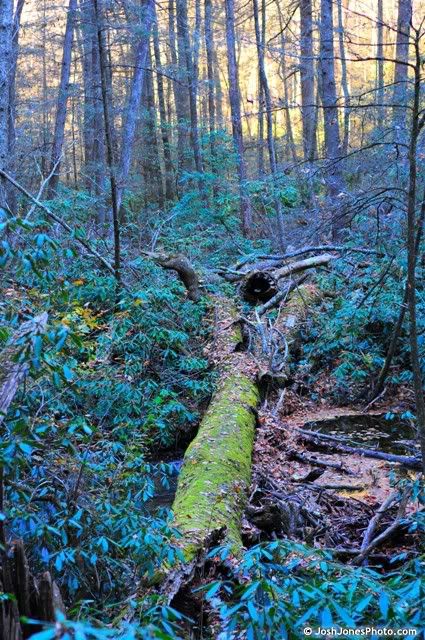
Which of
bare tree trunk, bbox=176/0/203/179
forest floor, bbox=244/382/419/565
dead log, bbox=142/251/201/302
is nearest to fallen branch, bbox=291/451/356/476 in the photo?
forest floor, bbox=244/382/419/565

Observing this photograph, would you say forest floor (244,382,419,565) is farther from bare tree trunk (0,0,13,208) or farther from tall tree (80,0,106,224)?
tall tree (80,0,106,224)

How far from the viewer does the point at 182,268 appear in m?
9.25

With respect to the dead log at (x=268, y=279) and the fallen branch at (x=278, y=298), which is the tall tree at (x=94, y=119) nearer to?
the dead log at (x=268, y=279)

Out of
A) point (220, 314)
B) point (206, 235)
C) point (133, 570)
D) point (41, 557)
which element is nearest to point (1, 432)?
point (41, 557)

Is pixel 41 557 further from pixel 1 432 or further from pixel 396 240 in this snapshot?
pixel 396 240

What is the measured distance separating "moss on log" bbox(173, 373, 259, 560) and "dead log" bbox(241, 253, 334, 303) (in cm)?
340

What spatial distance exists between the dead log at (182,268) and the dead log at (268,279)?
1.11 meters

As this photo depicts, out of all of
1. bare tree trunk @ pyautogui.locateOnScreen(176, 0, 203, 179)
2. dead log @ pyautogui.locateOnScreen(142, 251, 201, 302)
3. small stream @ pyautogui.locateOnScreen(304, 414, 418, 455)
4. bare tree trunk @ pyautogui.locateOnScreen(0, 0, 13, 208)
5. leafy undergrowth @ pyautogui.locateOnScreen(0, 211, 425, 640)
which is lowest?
small stream @ pyautogui.locateOnScreen(304, 414, 418, 455)

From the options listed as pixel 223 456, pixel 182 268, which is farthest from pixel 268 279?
pixel 223 456

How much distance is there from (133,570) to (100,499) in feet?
1.62

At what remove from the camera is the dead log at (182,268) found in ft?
30.1

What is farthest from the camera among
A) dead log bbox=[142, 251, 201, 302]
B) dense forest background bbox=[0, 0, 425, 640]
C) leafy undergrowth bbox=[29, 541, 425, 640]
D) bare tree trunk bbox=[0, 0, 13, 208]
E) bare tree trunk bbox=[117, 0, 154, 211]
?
bare tree trunk bbox=[117, 0, 154, 211]

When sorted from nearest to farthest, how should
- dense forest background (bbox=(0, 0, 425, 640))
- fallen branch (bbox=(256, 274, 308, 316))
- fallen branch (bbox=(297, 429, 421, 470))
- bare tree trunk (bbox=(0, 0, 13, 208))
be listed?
dense forest background (bbox=(0, 0, 425, 640)) < fallen branch (bbox=(297, 429, 421, 470)) < bare tree trunk (bbox=(0, 0, 13, 208)) < fallen branch (bbox=(256, 274, 308, 316))

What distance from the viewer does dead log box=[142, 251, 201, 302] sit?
30.1ft
